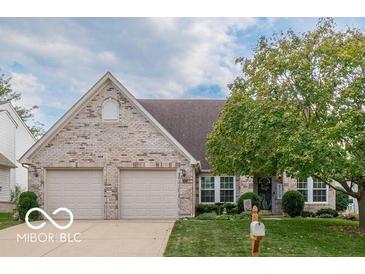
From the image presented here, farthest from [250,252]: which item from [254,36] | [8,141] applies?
[8,141]

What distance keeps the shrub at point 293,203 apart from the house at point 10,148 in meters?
12.7

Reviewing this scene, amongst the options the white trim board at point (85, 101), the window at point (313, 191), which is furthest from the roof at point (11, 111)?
the window at point (313, 191)

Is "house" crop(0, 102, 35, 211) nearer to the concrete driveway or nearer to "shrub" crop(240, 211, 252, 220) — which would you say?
the concrete driveway

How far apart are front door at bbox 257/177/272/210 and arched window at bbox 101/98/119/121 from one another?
25.2 feet

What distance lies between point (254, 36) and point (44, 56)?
538cm

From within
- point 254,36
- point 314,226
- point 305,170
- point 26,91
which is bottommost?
point 314,226

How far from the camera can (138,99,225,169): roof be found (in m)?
23.2

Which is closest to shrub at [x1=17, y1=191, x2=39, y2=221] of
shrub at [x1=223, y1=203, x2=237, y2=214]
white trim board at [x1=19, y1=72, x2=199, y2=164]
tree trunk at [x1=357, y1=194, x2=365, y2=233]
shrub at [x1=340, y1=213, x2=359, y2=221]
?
white trim board at [x1=19, y1=72, x2=199, y2=164]

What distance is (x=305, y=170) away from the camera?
1290cm

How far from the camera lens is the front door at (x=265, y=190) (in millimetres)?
23141

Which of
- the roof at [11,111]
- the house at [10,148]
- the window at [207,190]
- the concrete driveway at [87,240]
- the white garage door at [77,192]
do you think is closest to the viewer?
the concrete driveway at [87,240]

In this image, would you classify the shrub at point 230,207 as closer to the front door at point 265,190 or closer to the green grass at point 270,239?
the front door at point 265,190
